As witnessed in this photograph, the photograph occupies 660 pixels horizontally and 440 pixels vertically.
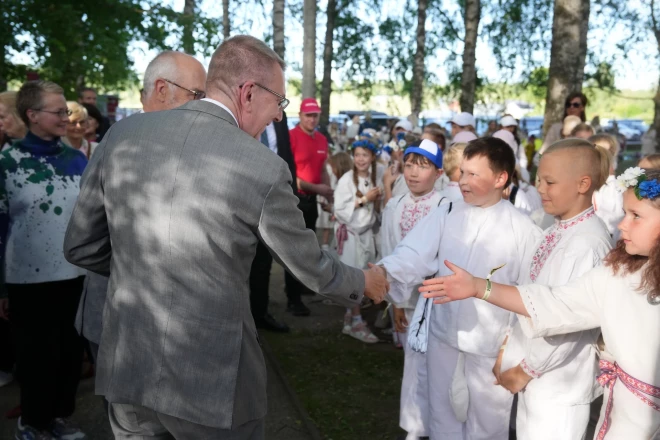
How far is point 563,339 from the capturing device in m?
2.93

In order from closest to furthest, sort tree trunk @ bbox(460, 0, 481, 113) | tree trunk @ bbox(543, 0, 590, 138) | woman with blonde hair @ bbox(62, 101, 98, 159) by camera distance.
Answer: woman with blonde hair @ bbox(62, 101, 98, 159) → tree trunk @ bbox(543, 0, 590, 138) → tree trunk @ bbox(460, 0, 481, 113)

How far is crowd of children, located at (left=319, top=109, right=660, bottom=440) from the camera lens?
100 inches

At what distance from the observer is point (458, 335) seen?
11.9 feet

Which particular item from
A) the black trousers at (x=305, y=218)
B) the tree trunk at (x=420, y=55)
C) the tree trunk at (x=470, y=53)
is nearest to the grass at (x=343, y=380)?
the black trousers at (x=305, y=218)

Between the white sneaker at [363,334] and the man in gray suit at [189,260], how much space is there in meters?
4.07

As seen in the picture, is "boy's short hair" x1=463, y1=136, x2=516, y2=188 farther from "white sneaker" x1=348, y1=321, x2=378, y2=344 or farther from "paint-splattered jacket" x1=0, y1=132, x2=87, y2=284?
"white sneaker" x1=348, y1=321, x2=378, y2=344

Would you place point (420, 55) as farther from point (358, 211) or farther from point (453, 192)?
point (453, 192)

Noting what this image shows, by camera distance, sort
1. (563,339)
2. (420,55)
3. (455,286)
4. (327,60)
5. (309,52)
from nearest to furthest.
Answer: (455,286) < (563,339) < (309,52) < (420,55) < (327,60)

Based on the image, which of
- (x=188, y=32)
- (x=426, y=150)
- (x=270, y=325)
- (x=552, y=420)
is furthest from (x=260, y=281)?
(x=188, y=32)

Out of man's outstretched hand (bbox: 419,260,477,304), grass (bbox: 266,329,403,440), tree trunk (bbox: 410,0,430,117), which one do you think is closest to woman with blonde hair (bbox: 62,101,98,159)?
grass (bbox: 266,329,403,440)

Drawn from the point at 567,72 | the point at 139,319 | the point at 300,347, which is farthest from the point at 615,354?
the point at 567,72

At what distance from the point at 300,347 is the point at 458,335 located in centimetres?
279

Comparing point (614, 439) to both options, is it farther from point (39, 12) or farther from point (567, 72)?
point (39, 12)

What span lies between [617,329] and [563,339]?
362mm
